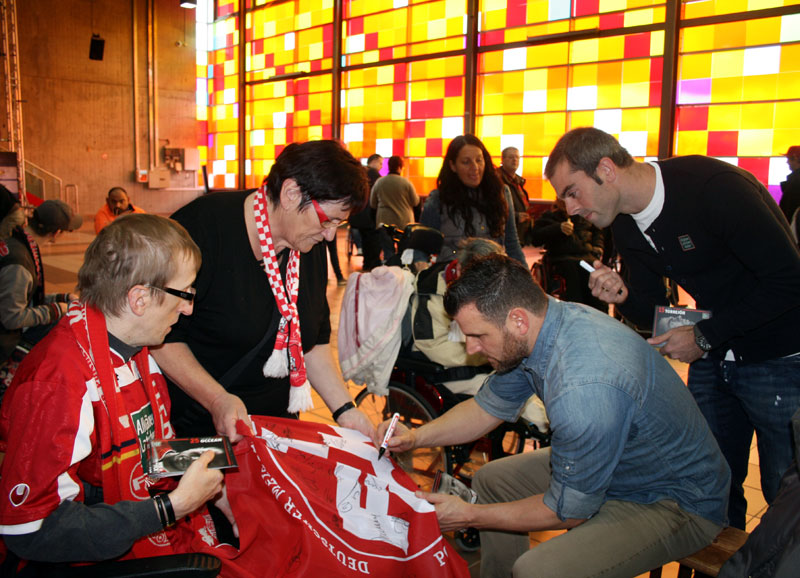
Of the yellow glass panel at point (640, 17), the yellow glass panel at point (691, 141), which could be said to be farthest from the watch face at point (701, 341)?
the yellow glass panel at point (640, 17)

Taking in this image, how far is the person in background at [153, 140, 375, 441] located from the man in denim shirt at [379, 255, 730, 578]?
517 mm

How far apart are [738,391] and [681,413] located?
1.90 feet

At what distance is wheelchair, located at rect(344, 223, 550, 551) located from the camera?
3.04 m

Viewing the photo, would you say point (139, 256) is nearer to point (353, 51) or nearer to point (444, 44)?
point (444, 44)

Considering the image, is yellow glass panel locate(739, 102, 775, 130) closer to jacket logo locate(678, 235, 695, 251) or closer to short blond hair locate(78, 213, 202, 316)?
jacket logo locate(678, 235, 695, 251)

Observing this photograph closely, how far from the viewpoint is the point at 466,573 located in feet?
5.87

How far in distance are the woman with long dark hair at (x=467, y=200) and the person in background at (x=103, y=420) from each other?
7.98 ft

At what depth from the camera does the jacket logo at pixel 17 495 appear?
126cm

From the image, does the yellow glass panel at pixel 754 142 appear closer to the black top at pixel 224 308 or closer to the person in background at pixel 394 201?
the person in background at pixel 394 201

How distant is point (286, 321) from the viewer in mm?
2064

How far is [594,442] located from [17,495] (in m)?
1.30

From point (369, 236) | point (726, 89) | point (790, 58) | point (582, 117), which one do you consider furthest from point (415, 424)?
point (582, 117)

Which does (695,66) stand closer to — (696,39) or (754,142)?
(696,39)

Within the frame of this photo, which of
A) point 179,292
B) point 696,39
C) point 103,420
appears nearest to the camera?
point 103,420
